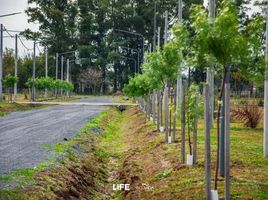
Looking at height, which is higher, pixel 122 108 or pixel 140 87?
pixel 140 87

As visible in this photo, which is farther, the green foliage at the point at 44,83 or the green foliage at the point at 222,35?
the green foliage at the point at 44,83

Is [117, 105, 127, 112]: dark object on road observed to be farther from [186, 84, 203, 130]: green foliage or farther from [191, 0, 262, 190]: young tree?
[191, 0, 262, 190]: young tree

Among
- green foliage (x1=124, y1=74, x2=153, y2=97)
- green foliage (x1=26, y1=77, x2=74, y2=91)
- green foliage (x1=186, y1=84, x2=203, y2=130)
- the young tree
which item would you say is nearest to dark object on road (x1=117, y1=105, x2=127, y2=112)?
green foliage (x1=124, y1=74, x2=153, y2=97)

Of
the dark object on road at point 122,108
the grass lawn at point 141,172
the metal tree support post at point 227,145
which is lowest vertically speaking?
the grass lawn at point 141,172

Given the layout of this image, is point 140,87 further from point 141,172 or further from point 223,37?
point 223,37

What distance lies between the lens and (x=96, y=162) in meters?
18.5

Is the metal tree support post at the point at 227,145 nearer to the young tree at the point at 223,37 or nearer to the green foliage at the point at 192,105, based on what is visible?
the young tree at the point at 223,37

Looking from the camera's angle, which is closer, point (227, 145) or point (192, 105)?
point (227, 145)

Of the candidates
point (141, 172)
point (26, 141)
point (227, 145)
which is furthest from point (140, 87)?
point (227, 145)

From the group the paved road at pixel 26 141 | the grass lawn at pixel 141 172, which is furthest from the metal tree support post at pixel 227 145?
the paved road at pixel 26 141

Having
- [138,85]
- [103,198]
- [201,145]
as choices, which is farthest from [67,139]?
[138,85]

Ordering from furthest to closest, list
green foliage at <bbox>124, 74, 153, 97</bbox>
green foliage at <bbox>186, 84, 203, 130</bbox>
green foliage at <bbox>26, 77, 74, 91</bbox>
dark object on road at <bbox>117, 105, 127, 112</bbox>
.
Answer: green foliage at <bbox>26, 77, 74, 91</bbox>
dark object on road at <bbox>117, 105, 127, 112</bbox>
green foliage at <bbox>124, 74, 153, 97</bbox>
green foliage at <bbox>186, 84, 203, 130</bbox>

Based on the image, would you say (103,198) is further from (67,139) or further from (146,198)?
(67,139)

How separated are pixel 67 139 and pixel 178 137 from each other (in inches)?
176
